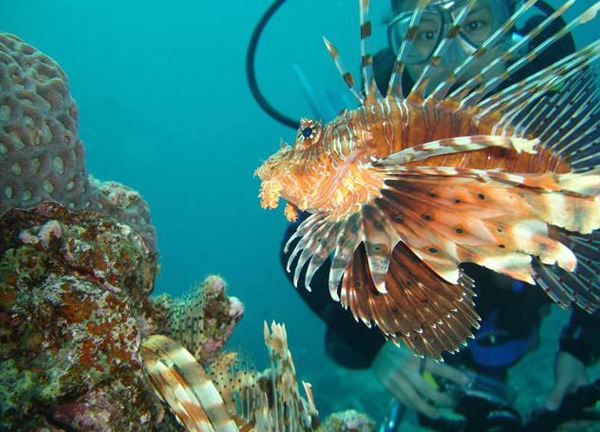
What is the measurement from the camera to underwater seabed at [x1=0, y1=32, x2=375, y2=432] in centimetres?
135

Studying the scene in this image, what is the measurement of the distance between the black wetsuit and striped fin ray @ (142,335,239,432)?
227 cm

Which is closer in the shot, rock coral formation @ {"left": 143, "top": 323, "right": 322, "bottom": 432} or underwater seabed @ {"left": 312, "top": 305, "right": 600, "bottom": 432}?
rock coral formation @ {"left": 143, "top": 323, "right": 322, "bottom": 432}

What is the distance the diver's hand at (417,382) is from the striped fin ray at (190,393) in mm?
3054

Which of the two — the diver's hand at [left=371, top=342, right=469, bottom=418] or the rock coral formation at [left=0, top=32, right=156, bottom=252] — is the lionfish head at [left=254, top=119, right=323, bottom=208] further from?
the diver's hand at [left=371, top=342, right=469, bottom=418]

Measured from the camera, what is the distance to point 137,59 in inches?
3489

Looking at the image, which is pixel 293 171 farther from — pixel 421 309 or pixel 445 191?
pixel 421 309

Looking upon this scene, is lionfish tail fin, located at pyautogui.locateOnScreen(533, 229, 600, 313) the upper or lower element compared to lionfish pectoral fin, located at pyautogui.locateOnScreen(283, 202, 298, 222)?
lower

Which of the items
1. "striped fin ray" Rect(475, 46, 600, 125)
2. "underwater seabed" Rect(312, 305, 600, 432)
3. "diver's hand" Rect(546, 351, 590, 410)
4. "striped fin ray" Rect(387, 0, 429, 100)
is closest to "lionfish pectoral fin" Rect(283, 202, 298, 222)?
"striped fin ray" Rect(387, 0, 429, 100)

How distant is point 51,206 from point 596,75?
2873mm

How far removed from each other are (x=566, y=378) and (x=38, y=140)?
5064mm

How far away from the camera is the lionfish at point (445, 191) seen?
148cm

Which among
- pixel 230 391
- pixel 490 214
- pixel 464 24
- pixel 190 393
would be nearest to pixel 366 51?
pixel 490 214

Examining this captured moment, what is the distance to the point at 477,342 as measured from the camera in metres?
4.23

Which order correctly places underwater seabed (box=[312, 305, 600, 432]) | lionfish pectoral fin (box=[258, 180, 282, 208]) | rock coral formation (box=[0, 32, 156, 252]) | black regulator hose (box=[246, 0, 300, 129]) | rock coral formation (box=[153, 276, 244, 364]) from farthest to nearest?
underwater seabed (box=[312, 305, 600, 432])
black regulator hose (box=[246, 0, 300, 129])
rock coral formation (box=[0, 32, 156, 252])
rock coral formation (box=[153, 276, 244, 364])
lionfish pectoral fin (box=[258, 180, 282, 208])
